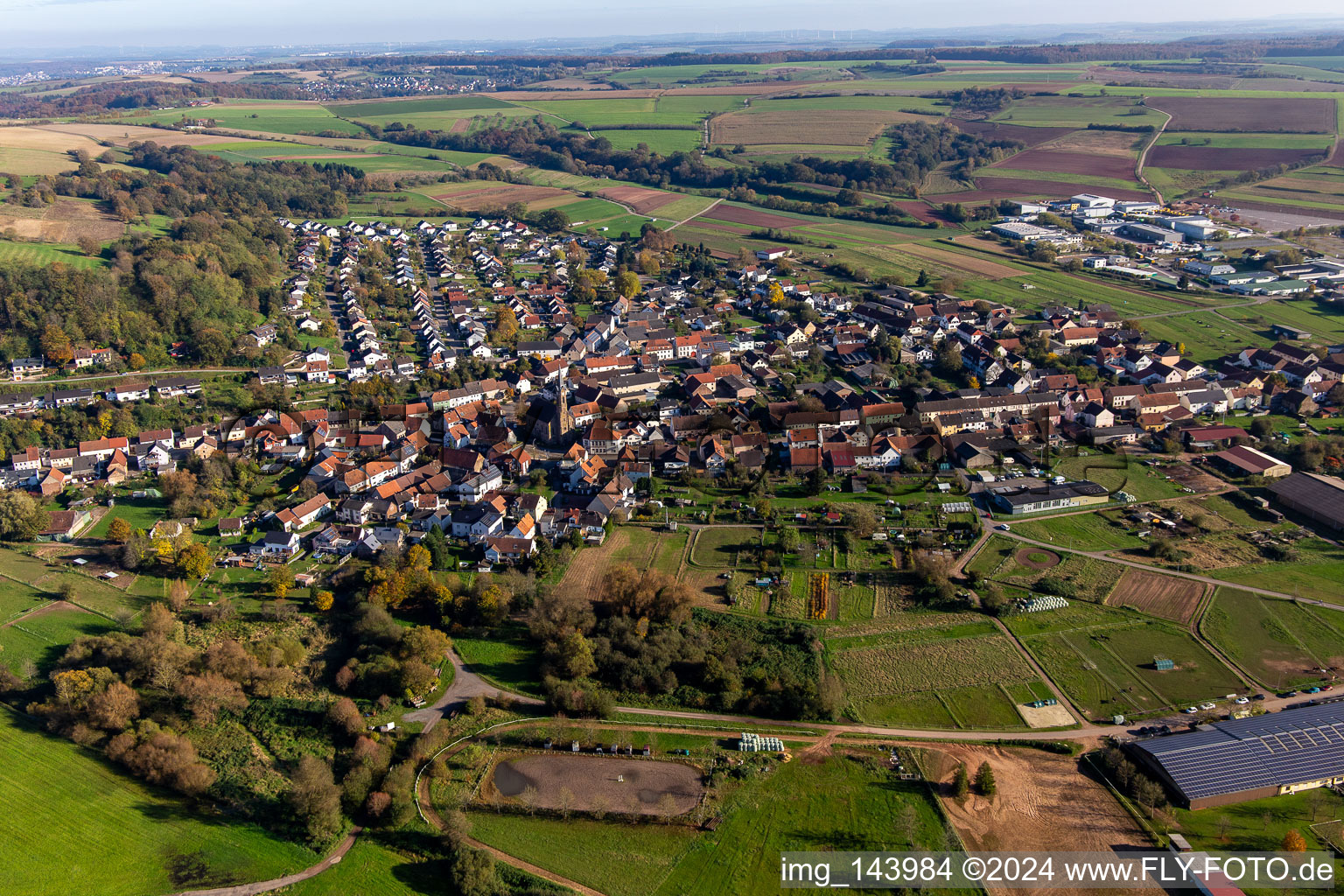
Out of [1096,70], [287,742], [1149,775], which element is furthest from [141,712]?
[1096,70]

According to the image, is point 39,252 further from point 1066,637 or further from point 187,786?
point 1066,637

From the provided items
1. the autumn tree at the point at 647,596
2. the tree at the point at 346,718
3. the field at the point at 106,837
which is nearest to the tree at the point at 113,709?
the field at the point at 106,837

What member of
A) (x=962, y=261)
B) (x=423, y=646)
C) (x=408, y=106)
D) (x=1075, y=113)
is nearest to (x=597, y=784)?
(x=423, y=646)

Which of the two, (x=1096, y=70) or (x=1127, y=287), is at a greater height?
(x=1096, y=70)

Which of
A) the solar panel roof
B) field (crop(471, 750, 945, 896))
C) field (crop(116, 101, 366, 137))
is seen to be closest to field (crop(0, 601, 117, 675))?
field (crop(471, 750, 945, 896))

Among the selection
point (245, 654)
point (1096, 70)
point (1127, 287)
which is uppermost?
point (1096, 70)

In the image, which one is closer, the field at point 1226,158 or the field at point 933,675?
the field at point 933,675

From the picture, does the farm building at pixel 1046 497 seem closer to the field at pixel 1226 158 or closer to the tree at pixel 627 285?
the tree at pixel 627 285
